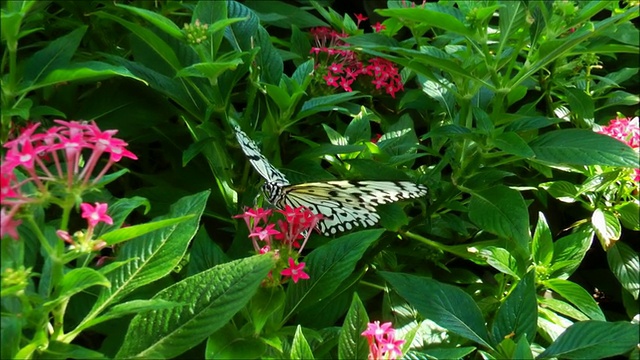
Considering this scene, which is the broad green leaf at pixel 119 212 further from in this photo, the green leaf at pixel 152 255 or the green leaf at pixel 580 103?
the green leaf at pixel 580 103

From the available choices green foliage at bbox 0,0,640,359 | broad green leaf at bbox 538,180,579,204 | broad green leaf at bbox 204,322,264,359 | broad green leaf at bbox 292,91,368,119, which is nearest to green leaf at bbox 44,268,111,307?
green foliage at bbox 0,0,640,359

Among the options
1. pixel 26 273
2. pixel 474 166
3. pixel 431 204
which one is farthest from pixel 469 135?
pixel 26 273

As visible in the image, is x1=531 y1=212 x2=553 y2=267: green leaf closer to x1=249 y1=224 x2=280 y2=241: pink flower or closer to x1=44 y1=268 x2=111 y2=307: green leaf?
x1=249 y1=224 x2=280 y2=241: pink flower

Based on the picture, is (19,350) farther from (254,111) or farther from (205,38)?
(254,111)

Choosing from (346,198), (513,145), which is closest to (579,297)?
(513,145)

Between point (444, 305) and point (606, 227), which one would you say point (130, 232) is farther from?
point (606, 227)
